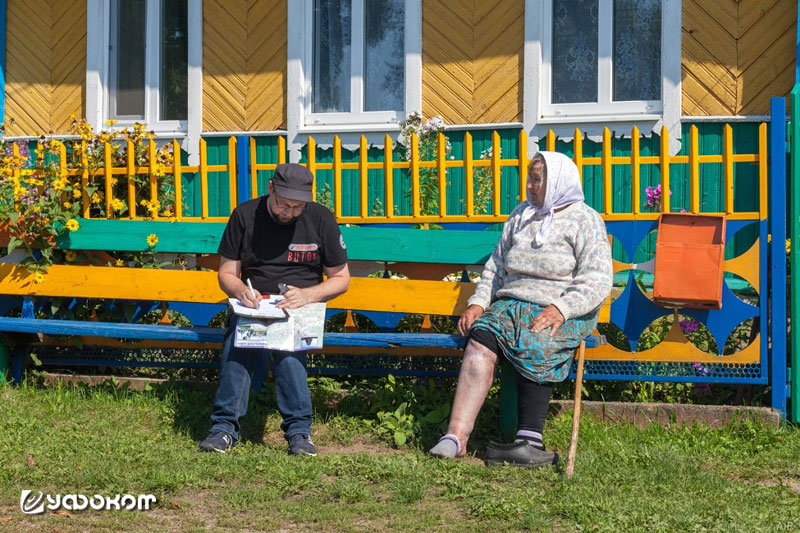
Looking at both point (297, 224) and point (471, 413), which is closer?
point (471, 413)

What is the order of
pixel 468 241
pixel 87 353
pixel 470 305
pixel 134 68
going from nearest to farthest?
pixel 470 305 → pixel 468 241 → pixel 87 353 → pixel 134 68

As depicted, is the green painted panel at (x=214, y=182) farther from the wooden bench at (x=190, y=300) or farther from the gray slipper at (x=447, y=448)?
the gray slipper at (x=447, y=448)

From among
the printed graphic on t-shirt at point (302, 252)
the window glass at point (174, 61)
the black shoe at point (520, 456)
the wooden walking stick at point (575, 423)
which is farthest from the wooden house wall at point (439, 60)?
the black shoe at point (520, 456)

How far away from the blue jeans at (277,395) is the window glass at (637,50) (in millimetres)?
4626

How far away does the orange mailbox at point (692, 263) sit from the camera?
17.1ft

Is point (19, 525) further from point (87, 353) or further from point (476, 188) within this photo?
point (476, 188)

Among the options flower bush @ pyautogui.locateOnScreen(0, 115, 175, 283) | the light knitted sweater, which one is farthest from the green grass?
flower bush @ pyautogui.locateOnScreen(0, 115, 175, 283)

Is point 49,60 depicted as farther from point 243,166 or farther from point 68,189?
point 243,166

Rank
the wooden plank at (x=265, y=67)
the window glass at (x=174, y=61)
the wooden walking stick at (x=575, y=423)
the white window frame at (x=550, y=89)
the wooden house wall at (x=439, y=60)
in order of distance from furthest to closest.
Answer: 1. the window glass at (x=174, y=61)
2. the wooden plank at (x=265, y=67)
3. the white window frame at (x=550, y=89)
4. the wooden house wall at (x=439, y=60)
5. the wooden walking stick at (x=575, y=423)

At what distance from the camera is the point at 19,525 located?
12.2 ft

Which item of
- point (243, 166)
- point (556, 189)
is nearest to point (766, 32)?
point (556, 189)

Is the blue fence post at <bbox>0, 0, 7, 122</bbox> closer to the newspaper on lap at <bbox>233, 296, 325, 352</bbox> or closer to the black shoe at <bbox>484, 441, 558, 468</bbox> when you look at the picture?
the newspaper on lap at <bbox>233, 296, 325, 352</bbox>

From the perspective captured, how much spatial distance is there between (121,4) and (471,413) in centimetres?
685

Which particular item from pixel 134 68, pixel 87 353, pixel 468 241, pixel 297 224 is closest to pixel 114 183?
pixel 87 353
